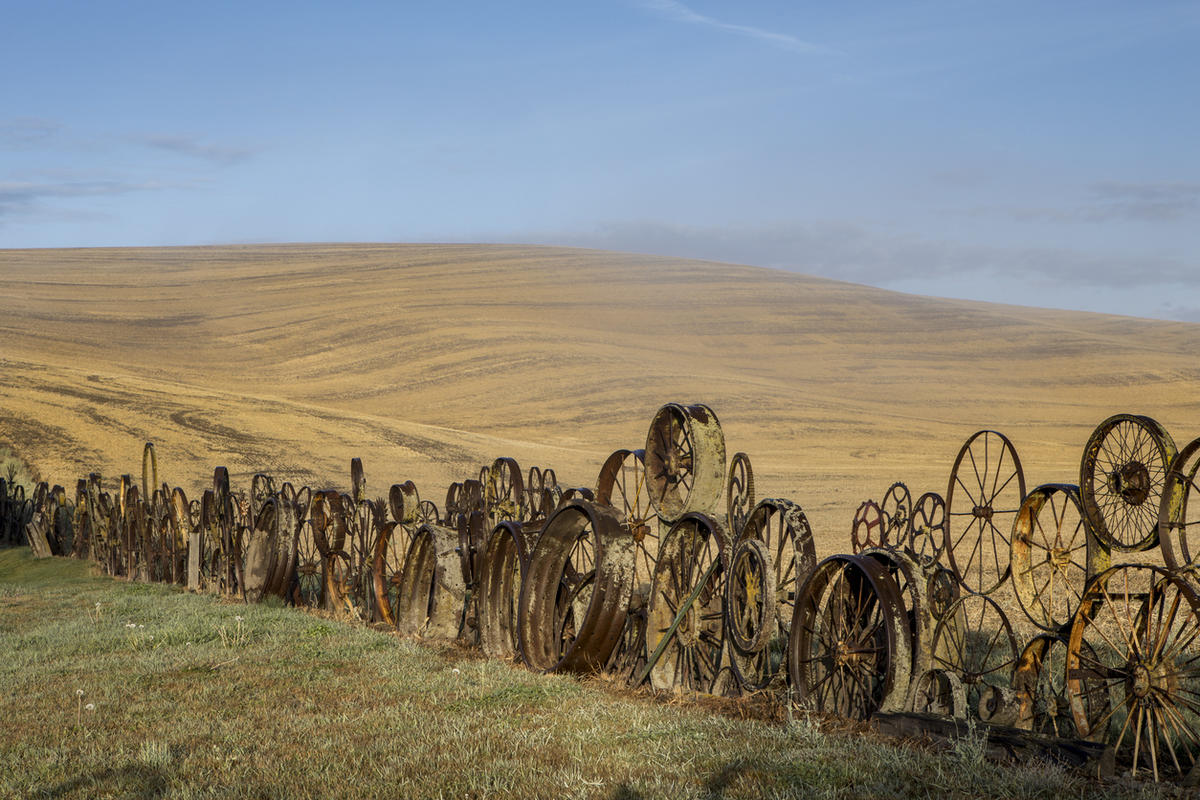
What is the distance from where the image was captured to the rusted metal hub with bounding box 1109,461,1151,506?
5.61 metres

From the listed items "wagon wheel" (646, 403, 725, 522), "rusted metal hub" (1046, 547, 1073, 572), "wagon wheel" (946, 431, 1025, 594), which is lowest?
"wagon wheel" (946, 431, 1025, 594)

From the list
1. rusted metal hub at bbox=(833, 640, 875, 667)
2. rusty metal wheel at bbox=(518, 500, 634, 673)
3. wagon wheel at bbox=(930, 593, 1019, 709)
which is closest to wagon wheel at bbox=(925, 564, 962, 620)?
wagon wheel at bbox=(930, 593, 1019, 709)

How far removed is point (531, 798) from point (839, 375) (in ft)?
174

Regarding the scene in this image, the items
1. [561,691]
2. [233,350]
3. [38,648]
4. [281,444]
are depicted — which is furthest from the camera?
[233,350]

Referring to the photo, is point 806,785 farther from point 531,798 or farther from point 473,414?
point 473,414

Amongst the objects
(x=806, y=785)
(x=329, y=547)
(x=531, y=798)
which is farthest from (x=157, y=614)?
(x=806, y=785)

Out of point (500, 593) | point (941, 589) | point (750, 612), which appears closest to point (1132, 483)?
point (941, 589)

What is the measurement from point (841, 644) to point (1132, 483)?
1878 millimetres

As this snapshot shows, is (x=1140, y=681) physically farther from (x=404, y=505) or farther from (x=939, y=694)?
(x=404, y=505)

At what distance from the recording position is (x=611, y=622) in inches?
271

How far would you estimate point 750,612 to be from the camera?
21.4 feet

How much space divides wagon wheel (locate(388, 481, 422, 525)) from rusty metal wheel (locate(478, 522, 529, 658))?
2.18m

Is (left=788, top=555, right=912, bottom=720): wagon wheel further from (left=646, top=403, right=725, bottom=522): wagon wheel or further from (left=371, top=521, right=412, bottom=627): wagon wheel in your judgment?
(left=371, top=521, right=412, bottom=627): wagon wheel

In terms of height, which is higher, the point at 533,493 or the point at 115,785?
the point at 115,785
